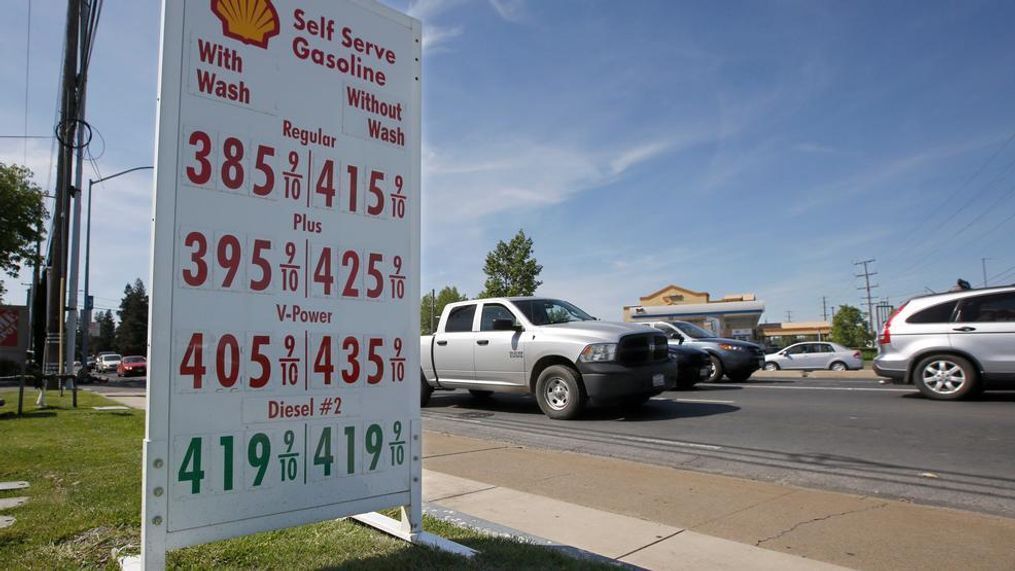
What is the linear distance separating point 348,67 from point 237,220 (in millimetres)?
1137

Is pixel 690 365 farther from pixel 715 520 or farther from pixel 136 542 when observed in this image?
pixel 136 542

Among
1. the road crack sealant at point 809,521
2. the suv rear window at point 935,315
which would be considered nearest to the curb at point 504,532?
the road crack sealant at point 809,521

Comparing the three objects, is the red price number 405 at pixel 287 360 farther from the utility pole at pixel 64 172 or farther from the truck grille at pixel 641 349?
the utility pole at pixel 64 172

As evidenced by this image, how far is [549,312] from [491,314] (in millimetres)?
985

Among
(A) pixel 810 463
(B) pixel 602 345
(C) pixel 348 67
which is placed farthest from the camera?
(B) pixel 602 345

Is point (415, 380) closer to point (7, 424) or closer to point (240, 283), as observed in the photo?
point (240, 283)

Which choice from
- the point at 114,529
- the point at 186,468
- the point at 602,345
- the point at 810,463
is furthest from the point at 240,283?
the point at 602,345

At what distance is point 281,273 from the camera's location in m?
3.19

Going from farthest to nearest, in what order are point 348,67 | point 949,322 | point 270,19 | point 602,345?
point 949,322 → point 602,345 → point 348,67 → point 270,19

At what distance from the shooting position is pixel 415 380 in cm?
369

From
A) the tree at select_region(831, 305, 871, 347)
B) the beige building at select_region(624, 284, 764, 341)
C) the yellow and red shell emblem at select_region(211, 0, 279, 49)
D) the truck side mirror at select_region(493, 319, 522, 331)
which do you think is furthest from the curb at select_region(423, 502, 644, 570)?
the tree at select_region(831, 305, 871, 347)

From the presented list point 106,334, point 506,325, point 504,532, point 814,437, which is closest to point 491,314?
point 506,325

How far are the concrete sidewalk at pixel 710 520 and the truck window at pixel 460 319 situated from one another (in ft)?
15.9

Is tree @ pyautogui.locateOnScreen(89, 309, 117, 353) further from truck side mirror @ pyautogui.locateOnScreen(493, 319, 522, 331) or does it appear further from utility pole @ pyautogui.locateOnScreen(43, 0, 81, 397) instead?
truck side mirror @ pyautogui.locateOnScreen(493, 319, 522, 331)
